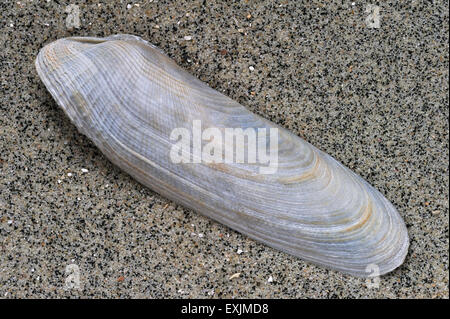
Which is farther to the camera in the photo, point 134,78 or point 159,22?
point 159,22

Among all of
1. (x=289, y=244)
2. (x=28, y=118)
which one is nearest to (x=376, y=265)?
(x=289, y=244)

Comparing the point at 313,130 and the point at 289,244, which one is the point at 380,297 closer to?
the point at 289,244

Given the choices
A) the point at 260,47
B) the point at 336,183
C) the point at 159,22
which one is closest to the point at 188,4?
the point at 159,22

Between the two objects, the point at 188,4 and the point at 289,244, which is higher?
the point at 188,4

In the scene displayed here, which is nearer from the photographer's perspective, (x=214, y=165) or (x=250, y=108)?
(x=214, y=165)
